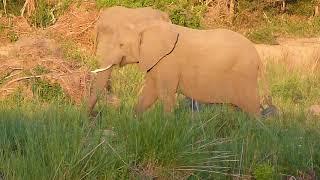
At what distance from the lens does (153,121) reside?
5.50 meters

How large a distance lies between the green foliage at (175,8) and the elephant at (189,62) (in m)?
7.55

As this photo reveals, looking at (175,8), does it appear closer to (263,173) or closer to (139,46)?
(139,46)

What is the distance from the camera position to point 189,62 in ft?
29.4

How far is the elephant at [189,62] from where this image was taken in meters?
8.80

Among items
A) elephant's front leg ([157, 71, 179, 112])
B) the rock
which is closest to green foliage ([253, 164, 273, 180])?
elephant's front leg ([157, 71, 179, 112])

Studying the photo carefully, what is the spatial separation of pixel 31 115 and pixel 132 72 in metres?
5.42

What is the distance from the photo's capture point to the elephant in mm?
8797

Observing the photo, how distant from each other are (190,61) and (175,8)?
8407 mm

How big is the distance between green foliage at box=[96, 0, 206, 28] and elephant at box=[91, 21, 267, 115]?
7.55 meters

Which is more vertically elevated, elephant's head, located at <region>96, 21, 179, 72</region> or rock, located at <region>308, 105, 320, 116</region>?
elephant's head, located at <region>96, 21, 179, 72</region>

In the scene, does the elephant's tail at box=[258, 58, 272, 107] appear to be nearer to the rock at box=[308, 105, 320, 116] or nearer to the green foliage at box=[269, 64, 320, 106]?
the rock at box=[308, 105, 320, 116]

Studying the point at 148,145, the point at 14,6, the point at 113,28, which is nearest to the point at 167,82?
the point at 113,28

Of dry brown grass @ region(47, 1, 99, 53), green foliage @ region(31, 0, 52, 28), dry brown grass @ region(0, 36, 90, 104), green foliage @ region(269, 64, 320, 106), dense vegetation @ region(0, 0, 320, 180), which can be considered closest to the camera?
dense vegetation @ region(0, 0, 320, 180)

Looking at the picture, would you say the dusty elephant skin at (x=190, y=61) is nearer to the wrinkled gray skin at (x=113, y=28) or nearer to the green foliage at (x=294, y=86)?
the wrinkled gray skin at (x=113, y=28)
